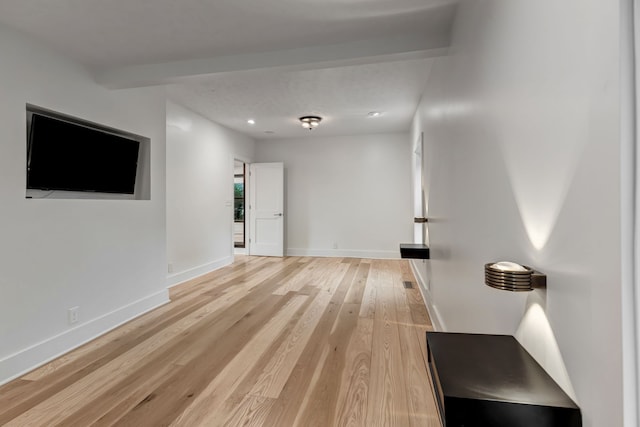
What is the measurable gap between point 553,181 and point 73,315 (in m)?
3.32

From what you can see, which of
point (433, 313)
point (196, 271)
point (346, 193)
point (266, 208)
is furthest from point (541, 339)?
point (266, 208)

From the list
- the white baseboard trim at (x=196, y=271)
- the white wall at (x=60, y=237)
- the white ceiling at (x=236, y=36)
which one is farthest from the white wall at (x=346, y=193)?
the white wall at (x=60, y=237)

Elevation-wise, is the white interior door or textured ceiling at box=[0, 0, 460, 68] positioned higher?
textured ceiling at box=[0, 0, 460, 68]

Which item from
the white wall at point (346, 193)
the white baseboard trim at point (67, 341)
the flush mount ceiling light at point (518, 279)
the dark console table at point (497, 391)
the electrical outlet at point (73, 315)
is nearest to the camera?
the dark console table at point (497, 391)

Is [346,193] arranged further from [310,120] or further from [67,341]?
[67,341]

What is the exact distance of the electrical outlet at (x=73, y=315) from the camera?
2.56 m

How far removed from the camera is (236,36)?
232cm

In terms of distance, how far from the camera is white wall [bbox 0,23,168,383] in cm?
214

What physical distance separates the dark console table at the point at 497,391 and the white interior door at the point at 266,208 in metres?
5.77

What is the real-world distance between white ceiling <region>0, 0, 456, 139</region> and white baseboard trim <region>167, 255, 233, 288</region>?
8.47 feet

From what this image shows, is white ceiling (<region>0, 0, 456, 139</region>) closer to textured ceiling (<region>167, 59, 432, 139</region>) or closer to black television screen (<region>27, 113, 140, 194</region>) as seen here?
textured ceiling (<region>167, 59, 432, 139</region>)

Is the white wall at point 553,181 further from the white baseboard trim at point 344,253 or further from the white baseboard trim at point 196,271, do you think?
the white baseboard trim at point 344,253

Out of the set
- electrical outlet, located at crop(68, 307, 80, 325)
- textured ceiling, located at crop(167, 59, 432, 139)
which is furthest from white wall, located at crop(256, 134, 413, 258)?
electrical outlet, located at crop(68, 307, 80, 325)

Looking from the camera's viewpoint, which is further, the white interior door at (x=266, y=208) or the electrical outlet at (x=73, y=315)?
the white interior door at (x=266, y=208)
